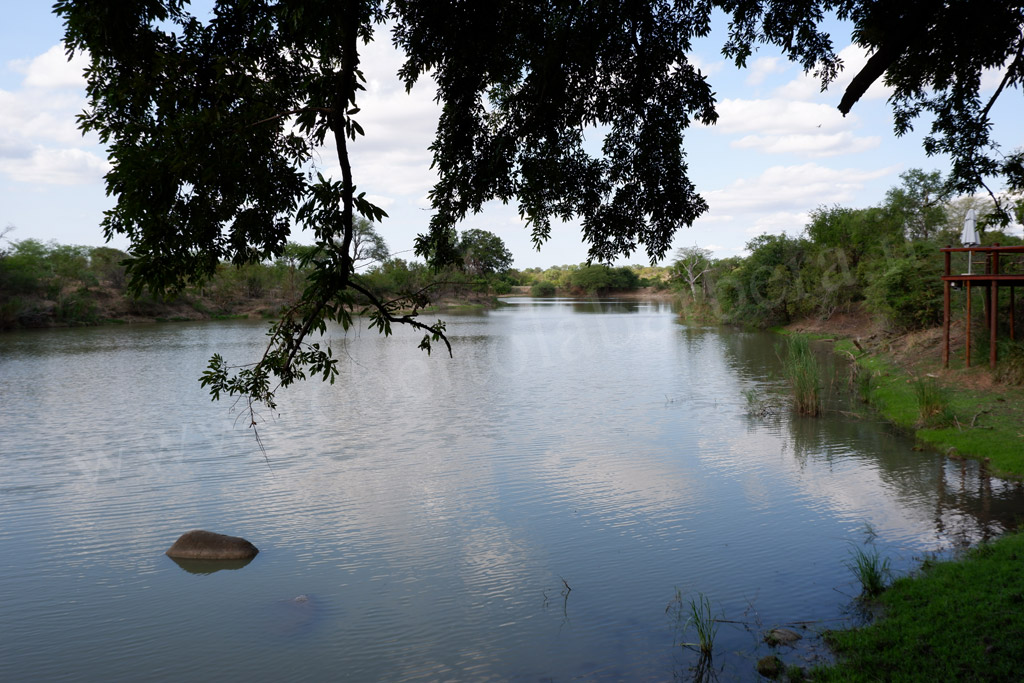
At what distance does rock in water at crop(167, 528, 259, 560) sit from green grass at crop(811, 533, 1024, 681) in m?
6.37

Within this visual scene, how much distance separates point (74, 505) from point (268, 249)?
25.4 feet

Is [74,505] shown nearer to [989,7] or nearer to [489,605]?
[489,605]

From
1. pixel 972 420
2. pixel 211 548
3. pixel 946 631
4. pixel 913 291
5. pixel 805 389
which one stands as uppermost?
pixel 913 291

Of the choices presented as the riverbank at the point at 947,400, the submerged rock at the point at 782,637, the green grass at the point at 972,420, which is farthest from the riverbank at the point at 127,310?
the submerged rock at the point at 782,637

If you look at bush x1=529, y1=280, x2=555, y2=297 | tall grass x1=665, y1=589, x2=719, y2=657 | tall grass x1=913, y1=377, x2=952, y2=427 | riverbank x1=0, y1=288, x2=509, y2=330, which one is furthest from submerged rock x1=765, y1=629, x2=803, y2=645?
bush x1=529, y1=280, x2=555, y2=297

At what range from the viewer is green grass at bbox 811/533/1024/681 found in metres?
5.18

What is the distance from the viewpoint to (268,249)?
5.36 metres

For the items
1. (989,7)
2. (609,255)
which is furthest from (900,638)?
(989,7)

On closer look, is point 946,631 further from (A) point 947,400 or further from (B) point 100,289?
(B) point 100,289

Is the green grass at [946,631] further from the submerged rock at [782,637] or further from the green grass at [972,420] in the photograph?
the green grass at [972,420]

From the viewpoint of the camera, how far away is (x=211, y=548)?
8.82 meters

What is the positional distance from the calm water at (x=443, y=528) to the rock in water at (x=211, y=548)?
0.21 m

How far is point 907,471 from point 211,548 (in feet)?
33.9

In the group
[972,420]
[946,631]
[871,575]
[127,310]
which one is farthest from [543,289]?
[946,631]
